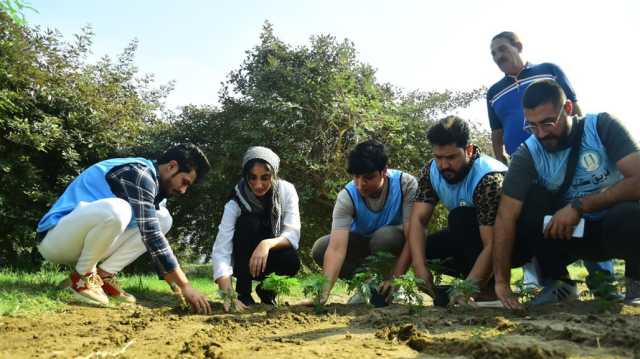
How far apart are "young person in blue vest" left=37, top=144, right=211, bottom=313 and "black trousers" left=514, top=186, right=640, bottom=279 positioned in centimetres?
231

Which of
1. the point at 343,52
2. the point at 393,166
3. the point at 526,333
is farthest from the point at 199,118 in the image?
the point at 526,333

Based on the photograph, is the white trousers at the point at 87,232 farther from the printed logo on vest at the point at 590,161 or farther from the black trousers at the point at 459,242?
the printed logo on vest at the point at 590,161

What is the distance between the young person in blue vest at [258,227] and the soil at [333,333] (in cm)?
67

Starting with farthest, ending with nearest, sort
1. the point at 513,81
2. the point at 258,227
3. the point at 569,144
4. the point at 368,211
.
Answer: the point at 513,81 → the point at 258,227 → the point at 368,211 → the point at 569,144

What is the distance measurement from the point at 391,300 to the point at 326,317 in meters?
0.63

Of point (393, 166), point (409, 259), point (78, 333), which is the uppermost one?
point (393, 166)

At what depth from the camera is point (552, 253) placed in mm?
3734

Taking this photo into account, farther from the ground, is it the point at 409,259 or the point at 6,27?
the point at 6,27

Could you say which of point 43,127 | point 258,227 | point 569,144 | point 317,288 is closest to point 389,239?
point 317,288

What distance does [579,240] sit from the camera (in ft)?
11.7

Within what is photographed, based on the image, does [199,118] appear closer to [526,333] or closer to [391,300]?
[391,300]

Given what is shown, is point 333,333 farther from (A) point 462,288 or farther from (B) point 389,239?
(B) point 389,239

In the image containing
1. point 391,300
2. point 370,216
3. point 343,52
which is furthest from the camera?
point 343,52

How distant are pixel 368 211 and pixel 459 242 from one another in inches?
28.9
